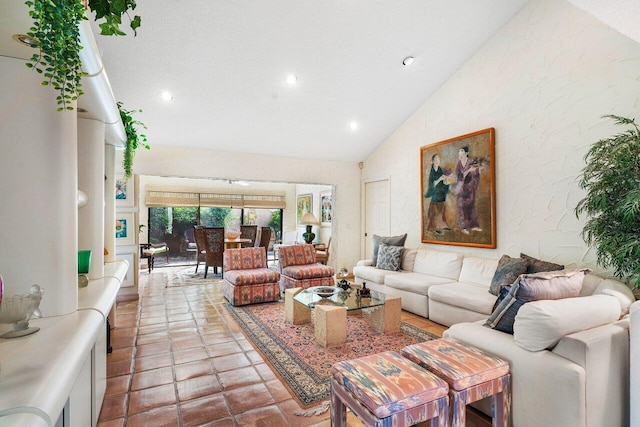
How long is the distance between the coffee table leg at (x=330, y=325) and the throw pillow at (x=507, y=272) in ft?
5.46

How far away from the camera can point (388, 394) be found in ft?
5.01

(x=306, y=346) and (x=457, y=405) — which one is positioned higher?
(x=457, y=405)

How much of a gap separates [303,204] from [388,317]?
252 inches

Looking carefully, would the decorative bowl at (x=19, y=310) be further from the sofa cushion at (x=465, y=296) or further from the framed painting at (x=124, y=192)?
the framed painting at (x=124, y=192)

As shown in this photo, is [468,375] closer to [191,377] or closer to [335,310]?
[335,310]

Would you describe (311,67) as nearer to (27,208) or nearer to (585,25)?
(585,25)

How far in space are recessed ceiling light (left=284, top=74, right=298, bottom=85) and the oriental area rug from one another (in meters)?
3.13

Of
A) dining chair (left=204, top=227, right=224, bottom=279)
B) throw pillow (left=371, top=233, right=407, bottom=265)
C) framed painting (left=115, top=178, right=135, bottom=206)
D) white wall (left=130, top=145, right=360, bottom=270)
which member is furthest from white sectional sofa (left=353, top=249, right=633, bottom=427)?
dining chair (left=204, top=227, right=224, bottom=279)

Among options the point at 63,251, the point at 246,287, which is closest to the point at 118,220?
the point at 246,287

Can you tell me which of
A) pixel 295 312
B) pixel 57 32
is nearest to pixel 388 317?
pixel 295 312

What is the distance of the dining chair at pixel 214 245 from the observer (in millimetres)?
6328

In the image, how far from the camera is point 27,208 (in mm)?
1314

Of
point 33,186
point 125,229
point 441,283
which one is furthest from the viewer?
point 125,229

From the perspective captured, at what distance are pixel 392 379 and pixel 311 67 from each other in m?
3.77
